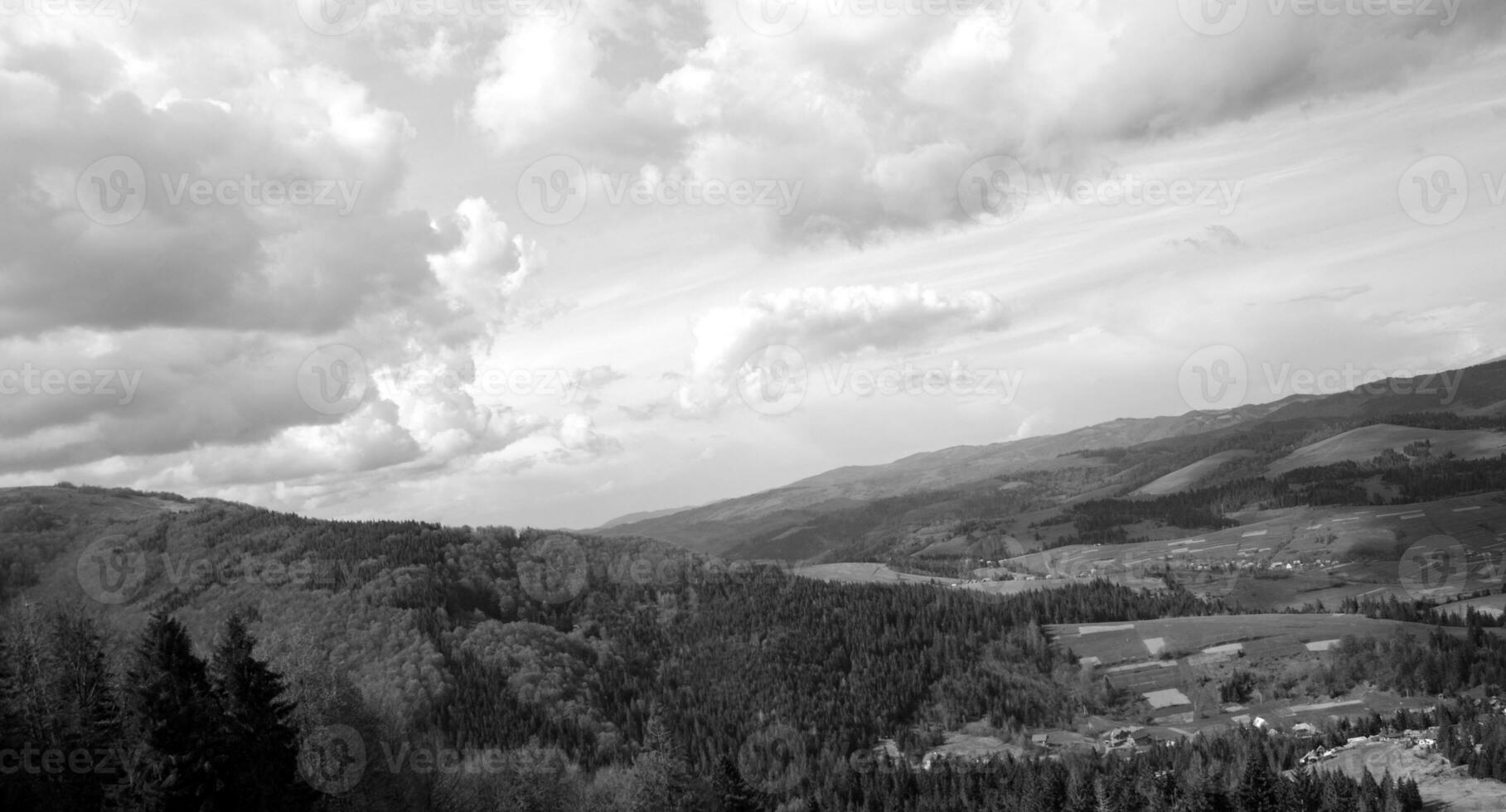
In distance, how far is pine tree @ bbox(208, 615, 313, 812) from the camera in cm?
5122

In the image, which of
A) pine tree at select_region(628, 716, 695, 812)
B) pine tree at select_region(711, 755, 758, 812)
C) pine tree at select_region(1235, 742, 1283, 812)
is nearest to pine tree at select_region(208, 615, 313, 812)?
pine tree at select_region(628, 716, 695, 812)

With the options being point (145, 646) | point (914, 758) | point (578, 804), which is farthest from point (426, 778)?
point (914, 758)

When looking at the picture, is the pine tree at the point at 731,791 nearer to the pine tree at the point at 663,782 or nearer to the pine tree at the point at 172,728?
the pine tree at the point at 663,782

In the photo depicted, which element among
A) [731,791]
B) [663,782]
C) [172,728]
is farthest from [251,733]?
[731,791]

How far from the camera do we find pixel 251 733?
52.8m

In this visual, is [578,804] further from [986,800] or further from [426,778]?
[986,800]

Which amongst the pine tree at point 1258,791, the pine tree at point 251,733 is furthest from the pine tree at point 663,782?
the pine tree at point 1258,791

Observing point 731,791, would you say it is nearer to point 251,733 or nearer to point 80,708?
point 251,733

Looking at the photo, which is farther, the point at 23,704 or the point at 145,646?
the point at 23,704

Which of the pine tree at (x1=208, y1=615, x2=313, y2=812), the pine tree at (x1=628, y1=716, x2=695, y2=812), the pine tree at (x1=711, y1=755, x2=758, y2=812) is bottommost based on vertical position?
the pine tree at (x1=711, y1=755, x2=758, y2=812)

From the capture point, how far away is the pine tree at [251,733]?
168 feet

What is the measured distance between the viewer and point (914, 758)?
649 ft

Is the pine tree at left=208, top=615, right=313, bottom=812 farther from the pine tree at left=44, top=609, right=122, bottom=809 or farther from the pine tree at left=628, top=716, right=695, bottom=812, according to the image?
the pine tree at left=628, top=716, right=695, bottom=812

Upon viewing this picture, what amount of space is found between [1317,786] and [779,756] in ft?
339
